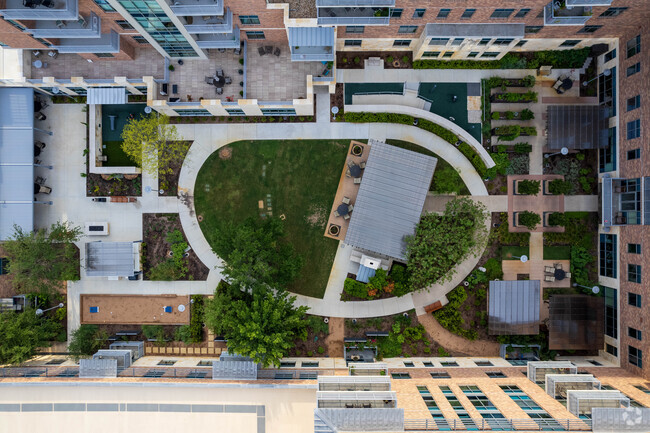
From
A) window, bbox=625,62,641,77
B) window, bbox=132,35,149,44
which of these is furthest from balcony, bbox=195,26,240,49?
window, bbox=625,62,641,77

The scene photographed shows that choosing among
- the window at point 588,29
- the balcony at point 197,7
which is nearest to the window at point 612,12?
the window at point 588,29

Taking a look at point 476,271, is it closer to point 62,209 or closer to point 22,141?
point 62,209

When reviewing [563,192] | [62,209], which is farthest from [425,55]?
[62,209]

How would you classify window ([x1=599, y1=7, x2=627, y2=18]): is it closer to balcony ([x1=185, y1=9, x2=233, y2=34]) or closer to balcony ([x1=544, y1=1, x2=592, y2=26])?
balcony ([x1=544, y1=1, x2=592, y2=26])

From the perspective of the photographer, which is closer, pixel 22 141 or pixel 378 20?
pixel 378 20

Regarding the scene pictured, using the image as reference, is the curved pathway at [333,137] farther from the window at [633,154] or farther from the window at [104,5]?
the window at [633,154]

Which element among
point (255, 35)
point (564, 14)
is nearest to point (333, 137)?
point (255, 35)
